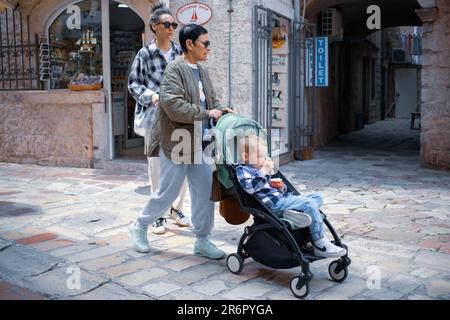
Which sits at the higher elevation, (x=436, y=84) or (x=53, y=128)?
(x=436, y=84)

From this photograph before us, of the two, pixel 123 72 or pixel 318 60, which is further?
pixel 318 60

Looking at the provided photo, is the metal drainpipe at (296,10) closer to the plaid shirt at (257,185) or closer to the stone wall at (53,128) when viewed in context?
the stone wall at (53,128)

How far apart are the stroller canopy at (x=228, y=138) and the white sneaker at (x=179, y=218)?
138 centimetres

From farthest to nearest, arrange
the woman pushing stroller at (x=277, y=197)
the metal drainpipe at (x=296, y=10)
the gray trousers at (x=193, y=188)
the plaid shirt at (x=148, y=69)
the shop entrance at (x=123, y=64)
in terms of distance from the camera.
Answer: the metal drainpipe at (x=296, y=10) < the shop entrance at (x=123, y=64) < the plaid shirt at (x=148, y=69) < the gray trousers at (x=193, y=188) < the woman pushing stroller at (x=277, y=197)

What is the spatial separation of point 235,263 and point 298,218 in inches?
23.0

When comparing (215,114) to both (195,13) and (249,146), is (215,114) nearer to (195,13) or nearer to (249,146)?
(249,146)

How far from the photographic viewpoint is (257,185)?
142 inches

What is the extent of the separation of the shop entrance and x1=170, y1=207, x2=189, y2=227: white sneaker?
3.87m

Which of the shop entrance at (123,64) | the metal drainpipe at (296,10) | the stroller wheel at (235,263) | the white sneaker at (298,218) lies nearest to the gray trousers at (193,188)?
the stroller wheel at (235,263)

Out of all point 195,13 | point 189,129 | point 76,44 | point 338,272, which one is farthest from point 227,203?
point 76,44

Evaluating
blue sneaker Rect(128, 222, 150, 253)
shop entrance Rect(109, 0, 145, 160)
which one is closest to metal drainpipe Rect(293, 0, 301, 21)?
shop entrance Rect(109, 0, 145, 160)

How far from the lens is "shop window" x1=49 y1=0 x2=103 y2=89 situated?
29.1 ft

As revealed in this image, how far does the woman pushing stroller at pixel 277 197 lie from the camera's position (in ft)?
11.4
